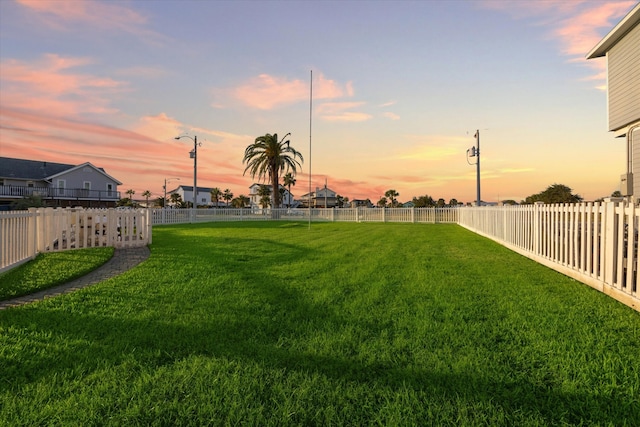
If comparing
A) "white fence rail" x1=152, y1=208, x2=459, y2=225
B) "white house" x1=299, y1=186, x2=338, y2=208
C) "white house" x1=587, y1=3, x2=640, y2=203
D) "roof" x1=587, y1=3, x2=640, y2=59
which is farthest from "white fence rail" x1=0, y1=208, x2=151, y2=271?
"white house" x1=299, y1=186, x2=338, y2=208

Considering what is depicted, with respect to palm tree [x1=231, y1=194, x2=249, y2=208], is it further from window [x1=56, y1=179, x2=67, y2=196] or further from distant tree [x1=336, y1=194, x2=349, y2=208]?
window [x1=56, y1=179, x2=67, y2=196]

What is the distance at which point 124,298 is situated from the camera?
5055mm

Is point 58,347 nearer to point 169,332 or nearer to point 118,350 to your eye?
point 118,350

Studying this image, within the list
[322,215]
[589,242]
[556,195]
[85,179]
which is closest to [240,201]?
[85,179]

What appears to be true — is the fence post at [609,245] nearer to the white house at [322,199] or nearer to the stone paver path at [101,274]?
the stone paver path at [101,274]

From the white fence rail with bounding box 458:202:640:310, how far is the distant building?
52163 millimetres

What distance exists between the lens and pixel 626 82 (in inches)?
594

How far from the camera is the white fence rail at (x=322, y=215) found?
30422 millimetres

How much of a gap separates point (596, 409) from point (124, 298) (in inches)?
223

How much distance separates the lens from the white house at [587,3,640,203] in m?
14.3

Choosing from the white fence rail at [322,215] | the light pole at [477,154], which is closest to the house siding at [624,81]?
the light pole at [477,154]

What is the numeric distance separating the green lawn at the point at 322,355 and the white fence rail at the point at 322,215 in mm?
25569

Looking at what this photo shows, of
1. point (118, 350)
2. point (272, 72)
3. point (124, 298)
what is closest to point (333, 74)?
point (272, 72)

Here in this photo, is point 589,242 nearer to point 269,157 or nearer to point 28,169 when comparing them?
point 269,157
